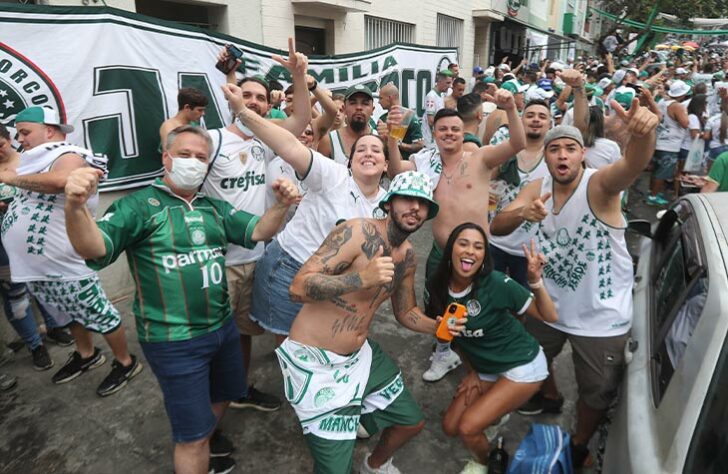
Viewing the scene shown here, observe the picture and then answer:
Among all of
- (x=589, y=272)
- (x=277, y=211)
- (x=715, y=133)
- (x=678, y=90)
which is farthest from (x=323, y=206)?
(x=678, y=90)

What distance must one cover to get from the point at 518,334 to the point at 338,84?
5.28 meters

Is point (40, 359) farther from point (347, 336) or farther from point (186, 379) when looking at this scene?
point (347, 336)

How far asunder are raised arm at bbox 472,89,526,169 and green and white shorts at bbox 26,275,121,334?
10.2 feet

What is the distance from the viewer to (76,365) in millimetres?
3631

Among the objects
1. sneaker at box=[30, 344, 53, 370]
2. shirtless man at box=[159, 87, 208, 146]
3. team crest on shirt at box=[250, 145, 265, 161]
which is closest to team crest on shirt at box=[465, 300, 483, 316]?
team crest on shirt at box=[250, 145, 265, 161]

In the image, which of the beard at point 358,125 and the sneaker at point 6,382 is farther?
the beard at point 358,125

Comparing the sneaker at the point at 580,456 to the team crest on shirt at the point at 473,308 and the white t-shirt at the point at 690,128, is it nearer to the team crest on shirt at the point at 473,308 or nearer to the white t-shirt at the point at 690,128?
the team crest on shirt at the point at 473,308

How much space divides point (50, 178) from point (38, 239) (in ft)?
2.12

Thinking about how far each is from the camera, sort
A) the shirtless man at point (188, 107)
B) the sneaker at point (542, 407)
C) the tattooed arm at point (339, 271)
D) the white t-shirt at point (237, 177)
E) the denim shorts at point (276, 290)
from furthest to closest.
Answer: the shirtless man at point (188, 107), the sneaker at point (542, 407), the white t-shirt at point (237, 177), the denim shorts at point (276, 290), the tattooed arm at point (339, 271)

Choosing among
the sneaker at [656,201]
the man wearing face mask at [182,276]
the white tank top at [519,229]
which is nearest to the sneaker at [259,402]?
the man wearing face mask at [182,276]

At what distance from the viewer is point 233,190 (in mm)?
3117

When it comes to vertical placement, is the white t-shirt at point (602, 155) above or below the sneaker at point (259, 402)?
above

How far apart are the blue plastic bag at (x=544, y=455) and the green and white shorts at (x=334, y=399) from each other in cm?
56

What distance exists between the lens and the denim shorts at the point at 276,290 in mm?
2869
